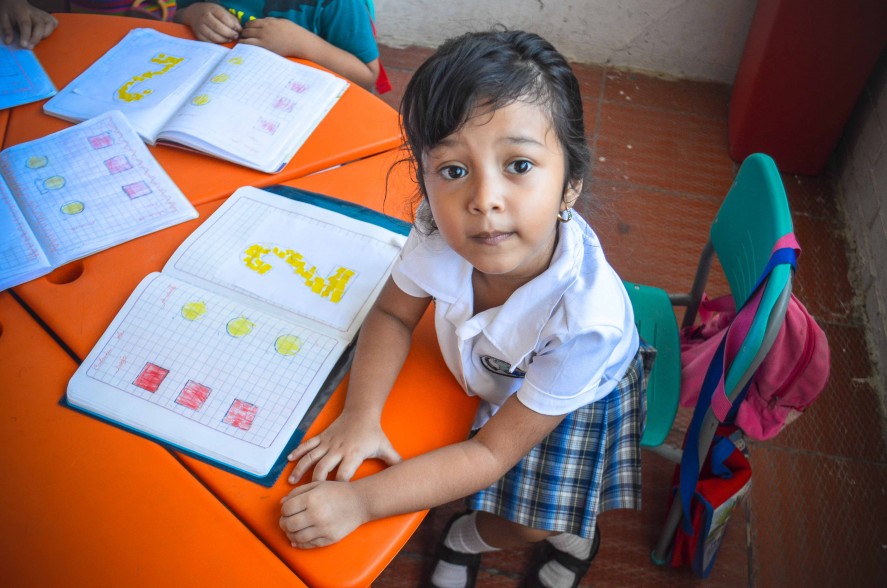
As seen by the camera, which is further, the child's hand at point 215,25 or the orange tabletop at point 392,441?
the child's hand at point 215,25

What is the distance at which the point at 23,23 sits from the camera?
1498 mm

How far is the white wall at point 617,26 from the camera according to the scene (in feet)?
8.99

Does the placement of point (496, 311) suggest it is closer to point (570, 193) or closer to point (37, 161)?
point (570, 193)

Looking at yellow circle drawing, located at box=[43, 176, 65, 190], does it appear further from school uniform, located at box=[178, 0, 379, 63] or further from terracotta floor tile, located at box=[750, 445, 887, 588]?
terracotta floor tile, located at box=[750, 445, 887, 588]

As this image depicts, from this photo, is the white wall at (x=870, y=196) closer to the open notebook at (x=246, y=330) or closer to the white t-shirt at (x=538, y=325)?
the white t-shirt at (x=538, y=325)

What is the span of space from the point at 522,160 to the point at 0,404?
73 cm

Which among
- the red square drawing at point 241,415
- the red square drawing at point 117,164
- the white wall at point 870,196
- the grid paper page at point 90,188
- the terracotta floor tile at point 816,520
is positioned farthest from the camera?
the white wall at point 870,196

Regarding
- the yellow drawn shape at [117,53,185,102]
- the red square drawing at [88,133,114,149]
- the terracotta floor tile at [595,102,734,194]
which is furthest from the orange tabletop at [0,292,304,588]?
the terracotta floor tile at [595,102,734,194]

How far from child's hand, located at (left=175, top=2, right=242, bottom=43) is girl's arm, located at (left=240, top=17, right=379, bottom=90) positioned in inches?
1.0

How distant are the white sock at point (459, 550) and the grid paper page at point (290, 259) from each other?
65cm

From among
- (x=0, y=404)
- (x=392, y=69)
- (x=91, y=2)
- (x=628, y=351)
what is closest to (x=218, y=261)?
(x=0, y=404)

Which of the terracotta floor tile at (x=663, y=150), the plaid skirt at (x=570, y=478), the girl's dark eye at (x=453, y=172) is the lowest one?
the terracotta floor tile at (x=663, y=150)

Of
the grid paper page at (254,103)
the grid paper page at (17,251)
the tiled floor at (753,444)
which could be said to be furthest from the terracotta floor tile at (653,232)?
the grid paper page at (17,251)

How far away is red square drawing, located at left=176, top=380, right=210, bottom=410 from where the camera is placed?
94 centimetres
